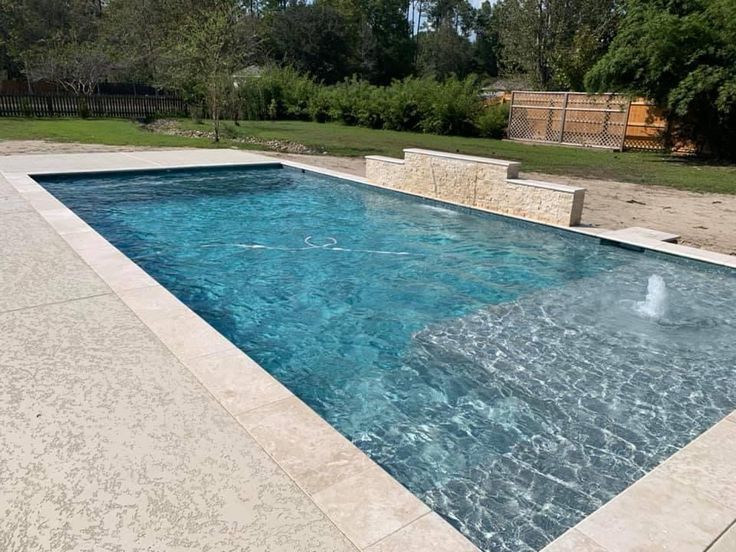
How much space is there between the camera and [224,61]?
688 inches

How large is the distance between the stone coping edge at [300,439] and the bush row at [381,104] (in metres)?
21.5

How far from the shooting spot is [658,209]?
9.62 meters

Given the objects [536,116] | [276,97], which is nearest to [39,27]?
[276,97]

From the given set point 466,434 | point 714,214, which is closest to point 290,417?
point 466,434

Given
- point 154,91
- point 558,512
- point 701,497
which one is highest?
point 154,91

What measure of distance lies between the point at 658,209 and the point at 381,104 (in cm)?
1856

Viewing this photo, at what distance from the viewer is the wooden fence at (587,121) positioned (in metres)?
20.1

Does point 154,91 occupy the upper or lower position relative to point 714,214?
upper

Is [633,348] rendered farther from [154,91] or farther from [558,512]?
[154,91]

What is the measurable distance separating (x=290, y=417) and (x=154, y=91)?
36467 mm

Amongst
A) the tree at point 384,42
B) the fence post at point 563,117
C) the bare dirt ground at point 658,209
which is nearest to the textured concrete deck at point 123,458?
the bare dirt ground at point 658,209

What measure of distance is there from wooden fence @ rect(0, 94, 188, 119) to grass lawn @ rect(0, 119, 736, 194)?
2451 mm

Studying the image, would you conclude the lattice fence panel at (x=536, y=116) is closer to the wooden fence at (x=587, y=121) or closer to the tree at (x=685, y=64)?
the wooden fence at (x=587, y=121)

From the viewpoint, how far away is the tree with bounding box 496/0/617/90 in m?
27.4
